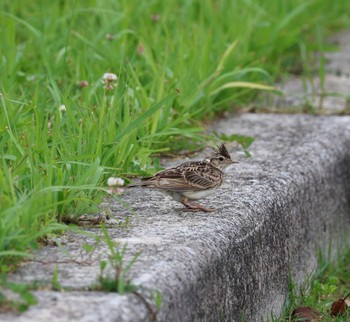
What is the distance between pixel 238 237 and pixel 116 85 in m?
1.41

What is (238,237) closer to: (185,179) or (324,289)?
(185,179)

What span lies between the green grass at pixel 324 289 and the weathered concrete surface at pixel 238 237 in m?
0.08

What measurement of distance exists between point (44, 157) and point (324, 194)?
2239 millimetres

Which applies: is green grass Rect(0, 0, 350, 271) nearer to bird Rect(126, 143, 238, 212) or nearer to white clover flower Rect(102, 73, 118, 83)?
white clover flower Rect(102, 73, 118, 83)

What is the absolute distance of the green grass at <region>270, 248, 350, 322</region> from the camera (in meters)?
4.82

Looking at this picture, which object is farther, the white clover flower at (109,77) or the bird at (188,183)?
the white clover flower at (109,77)

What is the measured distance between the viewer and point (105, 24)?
7.04 metres

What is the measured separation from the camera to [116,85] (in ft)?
16.8

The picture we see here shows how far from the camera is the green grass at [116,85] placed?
3912 millimetres

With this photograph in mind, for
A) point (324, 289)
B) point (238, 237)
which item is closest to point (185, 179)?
point (238, 237)

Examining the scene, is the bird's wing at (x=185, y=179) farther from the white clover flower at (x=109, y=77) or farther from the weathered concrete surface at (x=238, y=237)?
the white clover flower at (x=109, y=77)

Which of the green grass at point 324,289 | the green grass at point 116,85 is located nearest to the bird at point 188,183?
the green grass at point 116,85

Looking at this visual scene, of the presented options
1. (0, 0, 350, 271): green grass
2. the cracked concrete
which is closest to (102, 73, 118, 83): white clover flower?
(0, 0, 350, 271): green grass

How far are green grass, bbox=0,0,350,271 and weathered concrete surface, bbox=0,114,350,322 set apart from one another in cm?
22
